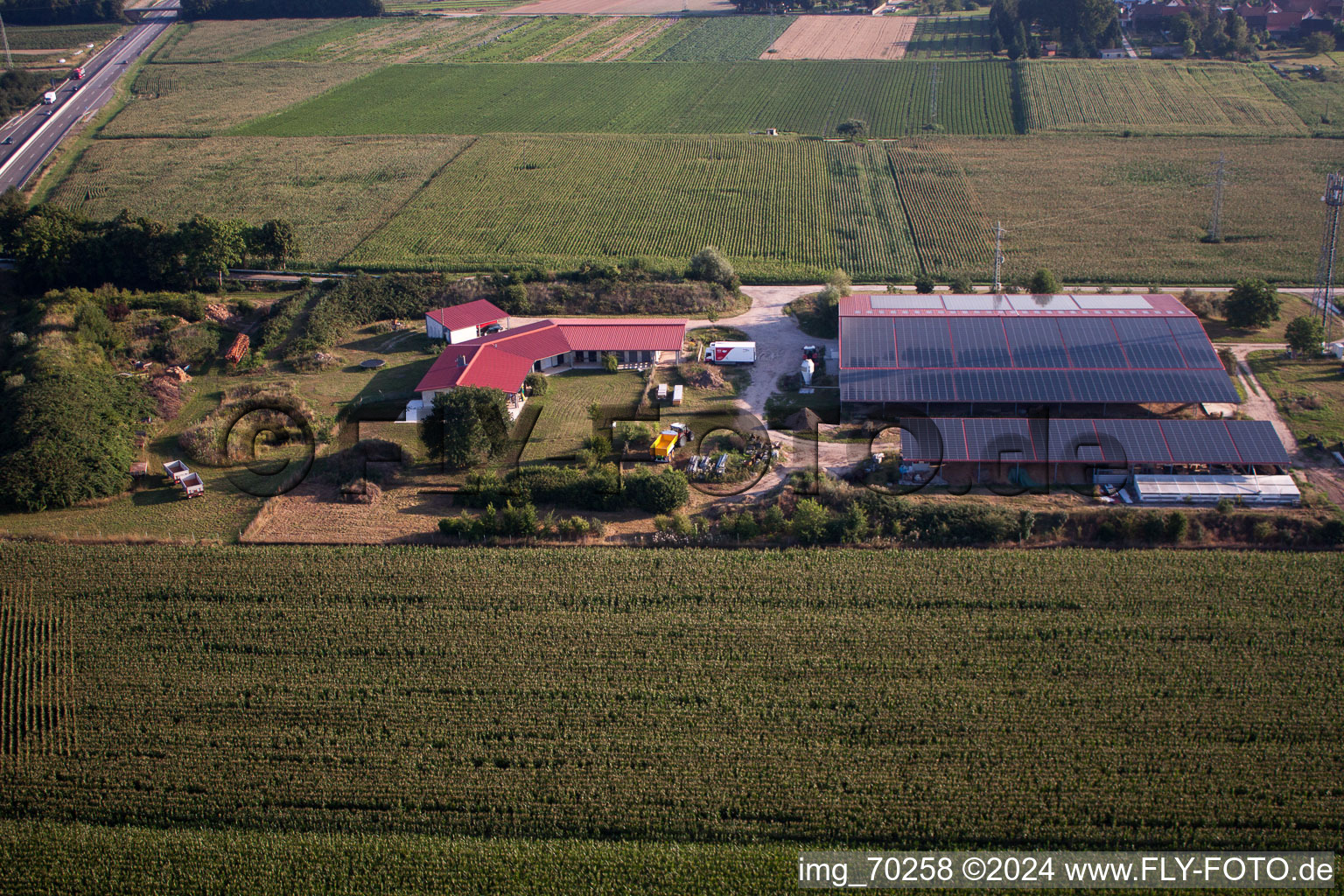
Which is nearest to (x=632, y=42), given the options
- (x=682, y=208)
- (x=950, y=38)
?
(x=950, y=38)

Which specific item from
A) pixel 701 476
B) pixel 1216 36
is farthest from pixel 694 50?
pixel 701 476

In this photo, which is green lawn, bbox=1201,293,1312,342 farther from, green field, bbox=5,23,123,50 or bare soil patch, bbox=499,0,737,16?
green field, bbox=5,23,123,50

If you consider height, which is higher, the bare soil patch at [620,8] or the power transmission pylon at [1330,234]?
the bare soil patch at [620,8]

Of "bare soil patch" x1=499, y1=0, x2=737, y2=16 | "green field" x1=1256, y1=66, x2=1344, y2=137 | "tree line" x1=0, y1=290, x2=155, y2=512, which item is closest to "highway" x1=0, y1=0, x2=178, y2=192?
"tree line" x1=0, y1=290, x2=155, y2=512

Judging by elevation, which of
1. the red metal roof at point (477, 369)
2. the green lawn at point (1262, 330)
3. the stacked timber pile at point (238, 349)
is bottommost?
the green lawn at point (1262, 330)

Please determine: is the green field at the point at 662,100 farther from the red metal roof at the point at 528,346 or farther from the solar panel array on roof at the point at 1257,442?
the solar panel array on roof at the point at 1257,442

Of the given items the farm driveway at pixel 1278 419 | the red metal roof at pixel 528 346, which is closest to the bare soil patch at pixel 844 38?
the red metal roof at pixel 528 346
